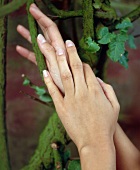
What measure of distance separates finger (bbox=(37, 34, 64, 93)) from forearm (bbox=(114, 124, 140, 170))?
0.23 m

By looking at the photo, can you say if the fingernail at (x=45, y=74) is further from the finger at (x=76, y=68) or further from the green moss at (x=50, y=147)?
the green moss at (x=50, y=147)

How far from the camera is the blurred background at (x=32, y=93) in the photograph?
1741mm

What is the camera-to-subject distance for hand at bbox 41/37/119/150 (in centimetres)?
113

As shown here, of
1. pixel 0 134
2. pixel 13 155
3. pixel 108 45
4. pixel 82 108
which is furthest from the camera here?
pixel 13 155

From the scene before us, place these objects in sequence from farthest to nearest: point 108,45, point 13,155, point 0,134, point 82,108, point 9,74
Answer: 1. point 13,155
2. point 9,74
3. point 0,134
4. point 108,45
5. point 82,108

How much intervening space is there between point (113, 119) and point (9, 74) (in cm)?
75

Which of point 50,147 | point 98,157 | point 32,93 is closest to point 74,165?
point 50,147

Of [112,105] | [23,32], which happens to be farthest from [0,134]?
[112,105]

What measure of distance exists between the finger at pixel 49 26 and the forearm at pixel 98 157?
0.30 m

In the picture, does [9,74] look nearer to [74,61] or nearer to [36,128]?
[36,128]

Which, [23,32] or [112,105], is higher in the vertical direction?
[23,32]

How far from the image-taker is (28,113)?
1884 millimetres

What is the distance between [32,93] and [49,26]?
600mm

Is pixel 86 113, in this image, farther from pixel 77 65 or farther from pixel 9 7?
pixel 9 7
